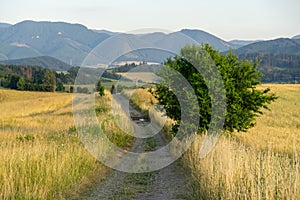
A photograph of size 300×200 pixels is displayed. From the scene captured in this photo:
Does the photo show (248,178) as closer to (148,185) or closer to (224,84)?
(148,185)

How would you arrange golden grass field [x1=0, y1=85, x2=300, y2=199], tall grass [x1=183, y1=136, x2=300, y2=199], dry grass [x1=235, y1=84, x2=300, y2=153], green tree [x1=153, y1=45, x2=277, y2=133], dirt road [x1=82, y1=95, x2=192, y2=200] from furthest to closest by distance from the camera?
dry grass [x1=235, y1=84, x2=300, y2=153] → green tree [x1=153, y1=45, x2=277, y2=133] → dirt road [x1=82, y1=95, x2=192, y2=200] → golden grass field [x1=0, y1=85, x2=300, y2=199] → tall grass [x1=183, y1=136, x2=300, y2=199]

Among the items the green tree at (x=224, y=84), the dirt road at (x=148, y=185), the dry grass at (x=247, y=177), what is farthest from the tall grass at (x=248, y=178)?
the green tree at (x=224, y=84)

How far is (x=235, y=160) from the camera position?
8.93 meters

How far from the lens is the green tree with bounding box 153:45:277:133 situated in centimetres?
1548

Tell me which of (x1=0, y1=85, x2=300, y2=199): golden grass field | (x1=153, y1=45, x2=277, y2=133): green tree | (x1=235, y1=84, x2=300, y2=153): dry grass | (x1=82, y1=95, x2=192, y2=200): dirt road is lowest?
(x1=235, y1=84, x2=300, y2=153): dry grass

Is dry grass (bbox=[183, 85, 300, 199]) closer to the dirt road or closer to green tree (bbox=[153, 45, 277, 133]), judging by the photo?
the dirt road

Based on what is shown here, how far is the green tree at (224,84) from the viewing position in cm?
1548

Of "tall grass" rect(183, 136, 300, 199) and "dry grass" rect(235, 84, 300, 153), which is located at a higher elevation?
"tall grass" rect(183, 136, 300, 199)

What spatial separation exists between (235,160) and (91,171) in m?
4.99

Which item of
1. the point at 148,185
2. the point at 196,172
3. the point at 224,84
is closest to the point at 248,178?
the point at 196,172

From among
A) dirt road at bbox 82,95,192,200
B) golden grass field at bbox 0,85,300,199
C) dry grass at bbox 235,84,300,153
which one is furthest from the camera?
dry grass at bbox 235,84,300,153

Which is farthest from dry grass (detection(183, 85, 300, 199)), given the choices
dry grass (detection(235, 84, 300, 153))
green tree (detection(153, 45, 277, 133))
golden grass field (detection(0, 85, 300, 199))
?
green tree (detection(153, 45, 277, 133))

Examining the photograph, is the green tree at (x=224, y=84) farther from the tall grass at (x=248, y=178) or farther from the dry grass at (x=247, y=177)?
the tall grass at (x=248, y=178)

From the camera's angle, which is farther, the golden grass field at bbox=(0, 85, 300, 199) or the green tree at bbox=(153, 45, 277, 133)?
the green tree at bbox=(153, 45, 277, 133)
